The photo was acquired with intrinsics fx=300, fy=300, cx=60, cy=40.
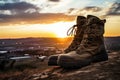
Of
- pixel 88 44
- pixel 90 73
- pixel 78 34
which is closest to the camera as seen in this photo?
pixel 90 73

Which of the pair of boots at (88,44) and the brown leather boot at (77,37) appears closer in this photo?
the pair of boots at (88,44)

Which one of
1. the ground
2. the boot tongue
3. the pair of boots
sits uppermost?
the boot tongue

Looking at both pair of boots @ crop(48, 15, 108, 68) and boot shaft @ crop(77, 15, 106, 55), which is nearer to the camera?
pair of boots @ crop(48, 15, 108, 68)

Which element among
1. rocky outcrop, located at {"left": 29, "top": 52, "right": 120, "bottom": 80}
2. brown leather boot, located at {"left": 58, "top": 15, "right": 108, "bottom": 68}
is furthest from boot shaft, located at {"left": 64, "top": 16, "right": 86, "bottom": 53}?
rocky outcrop, located at {"left": 29, "top": 52, "right": 120, "bottom": 80}

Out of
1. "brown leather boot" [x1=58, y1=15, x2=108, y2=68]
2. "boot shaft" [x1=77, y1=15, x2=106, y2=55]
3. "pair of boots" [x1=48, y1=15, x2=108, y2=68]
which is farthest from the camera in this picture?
"boot shaft" [x1=77, y1=15, x2=106, y2=55]

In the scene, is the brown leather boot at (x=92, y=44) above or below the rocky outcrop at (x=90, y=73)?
above

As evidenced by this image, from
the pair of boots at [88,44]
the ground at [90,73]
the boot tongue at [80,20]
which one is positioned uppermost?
the boot tongue at [80,20]

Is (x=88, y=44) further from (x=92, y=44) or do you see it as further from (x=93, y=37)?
(x=93, y=37)

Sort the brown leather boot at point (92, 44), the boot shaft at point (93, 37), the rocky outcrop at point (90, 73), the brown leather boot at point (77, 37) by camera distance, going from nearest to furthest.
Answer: the rocky outcrop at point (90, 73) → the brown leather boot at point (92, 44) → the boot shaft at point (93, 37) → the brown leather boot at point (77, 37)

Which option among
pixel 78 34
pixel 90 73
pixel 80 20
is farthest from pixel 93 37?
pixel 90 73

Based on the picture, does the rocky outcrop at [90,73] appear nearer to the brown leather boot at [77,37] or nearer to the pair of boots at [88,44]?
the pair of boots at [88,44]

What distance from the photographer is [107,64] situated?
7.44 meters

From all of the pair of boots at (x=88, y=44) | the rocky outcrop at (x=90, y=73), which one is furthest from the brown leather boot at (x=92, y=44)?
the rocky outcrop at (x=90, y=73)

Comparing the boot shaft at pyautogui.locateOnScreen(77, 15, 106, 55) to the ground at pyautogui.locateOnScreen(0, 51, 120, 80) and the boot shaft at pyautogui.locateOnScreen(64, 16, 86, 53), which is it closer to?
the boot shaft at pyautogui.locateOnScreen(64, 16, 86, 53)
